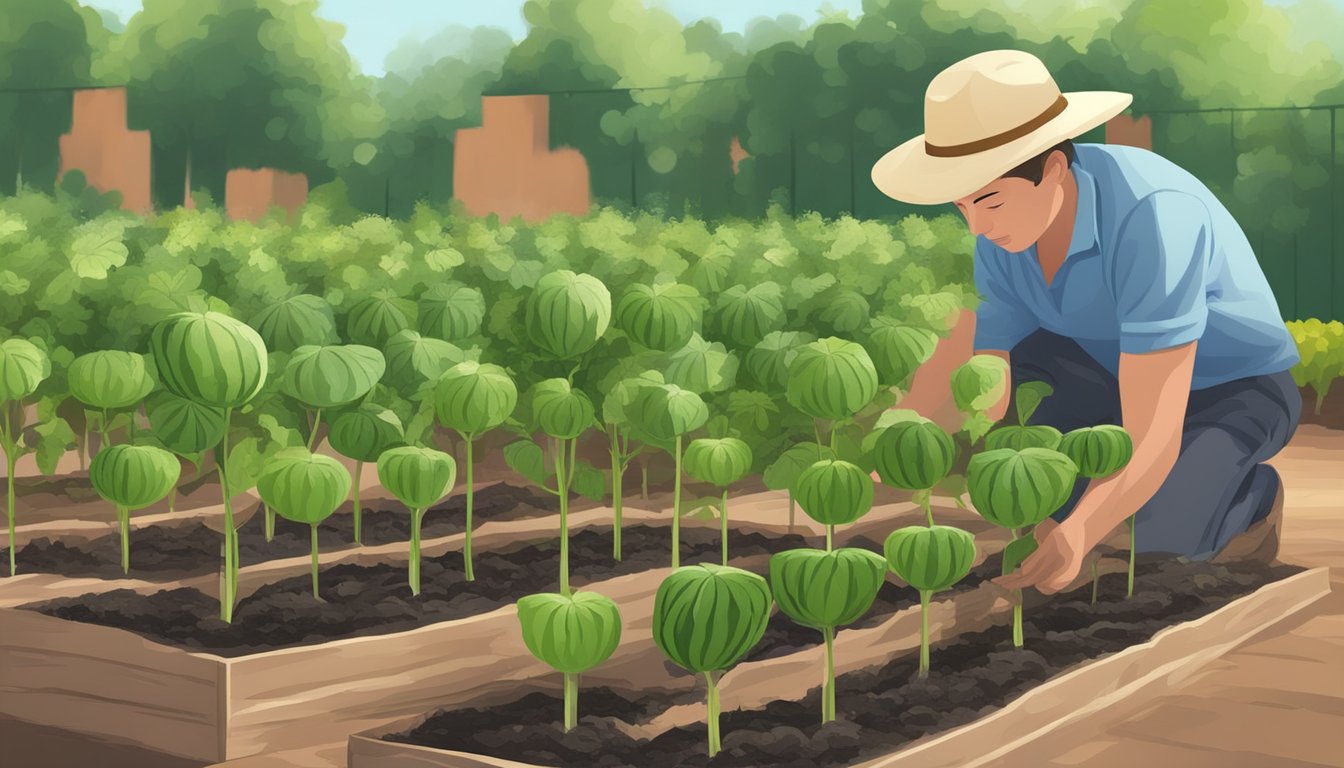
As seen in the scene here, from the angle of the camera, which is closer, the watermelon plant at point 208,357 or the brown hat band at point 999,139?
the watermelon plant at point 208,357

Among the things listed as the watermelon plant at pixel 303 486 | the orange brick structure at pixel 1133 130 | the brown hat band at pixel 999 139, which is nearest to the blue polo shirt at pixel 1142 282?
the brown hat band at pixel 999 139

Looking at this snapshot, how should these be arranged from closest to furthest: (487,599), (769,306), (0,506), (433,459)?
(433,459) < (487,599) < (769,306) < (0,506)

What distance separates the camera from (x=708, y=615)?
238cm

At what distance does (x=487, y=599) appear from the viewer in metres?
3.83

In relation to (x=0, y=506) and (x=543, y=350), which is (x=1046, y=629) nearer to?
(x=543, y=350)

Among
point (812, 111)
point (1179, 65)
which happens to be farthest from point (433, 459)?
point (1179, 65)

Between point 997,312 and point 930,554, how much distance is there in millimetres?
1708

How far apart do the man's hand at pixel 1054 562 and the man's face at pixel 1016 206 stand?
71 cm

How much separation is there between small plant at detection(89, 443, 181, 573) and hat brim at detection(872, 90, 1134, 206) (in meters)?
1.77

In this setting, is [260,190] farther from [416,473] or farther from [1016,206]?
[1016,206]

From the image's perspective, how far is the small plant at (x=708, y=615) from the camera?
93.7 inches

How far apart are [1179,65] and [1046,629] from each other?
50.6 feet

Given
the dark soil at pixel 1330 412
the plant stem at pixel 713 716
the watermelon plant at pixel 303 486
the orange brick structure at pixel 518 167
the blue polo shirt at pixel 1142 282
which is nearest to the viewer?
the plant stem at pixel 713 716

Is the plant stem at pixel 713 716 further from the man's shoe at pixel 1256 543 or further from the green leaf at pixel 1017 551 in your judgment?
the man's shoe at pixel 1256 543
